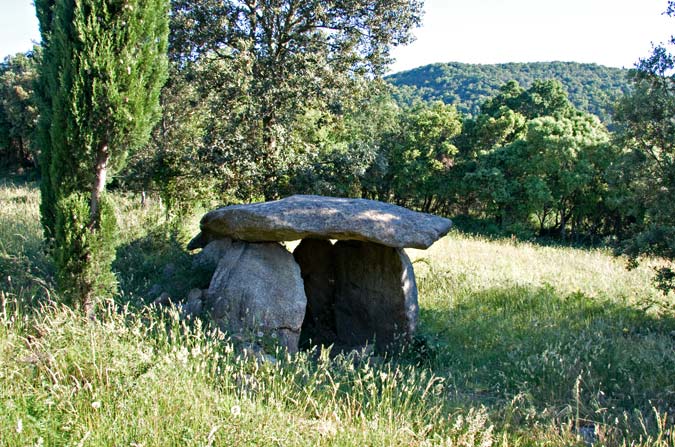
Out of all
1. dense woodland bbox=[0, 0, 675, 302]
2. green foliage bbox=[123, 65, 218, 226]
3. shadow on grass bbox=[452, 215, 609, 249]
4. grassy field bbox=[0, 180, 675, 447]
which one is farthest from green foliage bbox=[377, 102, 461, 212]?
grassy field bbox=[0, 180, 675, 447]

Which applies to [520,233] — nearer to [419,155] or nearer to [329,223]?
[419,155]

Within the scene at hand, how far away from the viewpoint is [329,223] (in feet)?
21.0

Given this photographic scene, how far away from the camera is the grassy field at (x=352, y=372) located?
337 cm

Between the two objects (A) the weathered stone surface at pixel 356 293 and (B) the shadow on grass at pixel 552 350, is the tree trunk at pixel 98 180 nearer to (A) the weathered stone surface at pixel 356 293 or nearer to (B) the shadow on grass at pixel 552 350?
(A) the weathered stone surface at pixel 356 293

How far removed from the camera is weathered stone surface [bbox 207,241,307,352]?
6195 mm

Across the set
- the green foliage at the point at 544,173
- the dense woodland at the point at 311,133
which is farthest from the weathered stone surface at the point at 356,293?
the green foliage at the point at 544,173

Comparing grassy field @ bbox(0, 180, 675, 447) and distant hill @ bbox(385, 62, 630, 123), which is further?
distant hill @ bbox(385, 62, 630, 123)

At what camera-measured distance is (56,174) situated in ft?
17.4

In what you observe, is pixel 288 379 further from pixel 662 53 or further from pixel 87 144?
pixel 662 53

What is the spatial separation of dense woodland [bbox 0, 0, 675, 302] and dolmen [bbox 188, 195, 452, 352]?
190 centimetres

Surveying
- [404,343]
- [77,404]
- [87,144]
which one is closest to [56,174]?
[87,144]

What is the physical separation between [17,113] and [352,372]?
37.9m

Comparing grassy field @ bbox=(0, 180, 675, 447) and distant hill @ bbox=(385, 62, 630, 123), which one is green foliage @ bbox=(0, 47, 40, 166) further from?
distant hill @ bbox=(385, 62, 630, 123)

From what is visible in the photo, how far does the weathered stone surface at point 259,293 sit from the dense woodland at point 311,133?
1.90m
